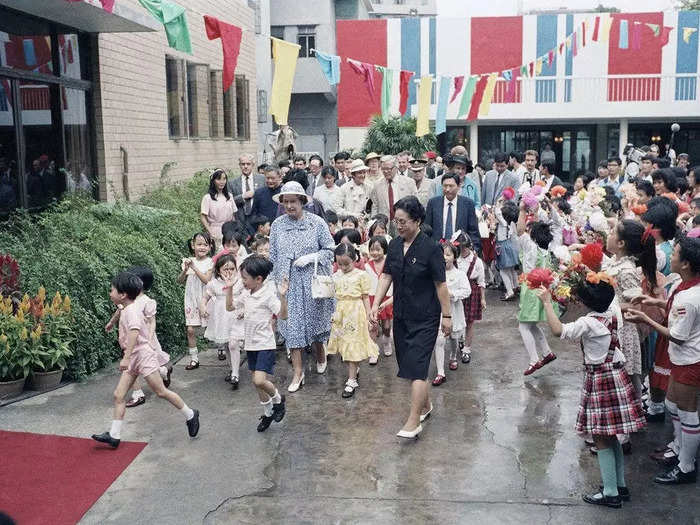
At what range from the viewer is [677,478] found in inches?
191

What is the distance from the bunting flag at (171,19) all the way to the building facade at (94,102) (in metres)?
0.62

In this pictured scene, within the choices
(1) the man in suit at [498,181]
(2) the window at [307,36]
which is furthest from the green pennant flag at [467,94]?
(2) the window at [307,36]

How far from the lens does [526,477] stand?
5031mm

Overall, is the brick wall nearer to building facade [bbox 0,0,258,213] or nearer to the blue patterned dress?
building facade [bbox 0,0,258,213]

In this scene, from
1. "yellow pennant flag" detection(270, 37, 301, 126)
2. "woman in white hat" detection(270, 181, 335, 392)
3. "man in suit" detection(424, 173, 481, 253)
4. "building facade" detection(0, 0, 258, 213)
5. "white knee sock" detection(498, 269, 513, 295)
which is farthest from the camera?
"white knee sock" detection(498, 269, 513, 295)

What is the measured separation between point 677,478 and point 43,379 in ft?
17.3

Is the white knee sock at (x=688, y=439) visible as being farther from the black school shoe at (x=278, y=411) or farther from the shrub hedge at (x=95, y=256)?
the shrub hedge at (x=95, y=256)

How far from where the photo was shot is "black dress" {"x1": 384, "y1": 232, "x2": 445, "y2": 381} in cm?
Result: 570

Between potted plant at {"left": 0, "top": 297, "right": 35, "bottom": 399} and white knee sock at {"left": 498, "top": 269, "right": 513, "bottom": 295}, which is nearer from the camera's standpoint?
potted plant at {"left": 0, "top": 297, "right": 35, "bottom": 399}

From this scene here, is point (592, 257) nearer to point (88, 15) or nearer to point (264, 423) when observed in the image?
point (264, 423)

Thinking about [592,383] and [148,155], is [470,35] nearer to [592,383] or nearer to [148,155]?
[148,155]

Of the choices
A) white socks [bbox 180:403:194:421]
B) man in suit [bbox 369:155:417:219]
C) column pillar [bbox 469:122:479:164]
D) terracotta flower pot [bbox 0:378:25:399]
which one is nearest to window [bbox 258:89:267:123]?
column pillar [bbox 469:122:479:164]

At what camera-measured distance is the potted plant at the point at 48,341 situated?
667cm

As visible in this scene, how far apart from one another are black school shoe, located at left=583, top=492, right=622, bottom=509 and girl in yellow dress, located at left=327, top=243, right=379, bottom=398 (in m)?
2.76
